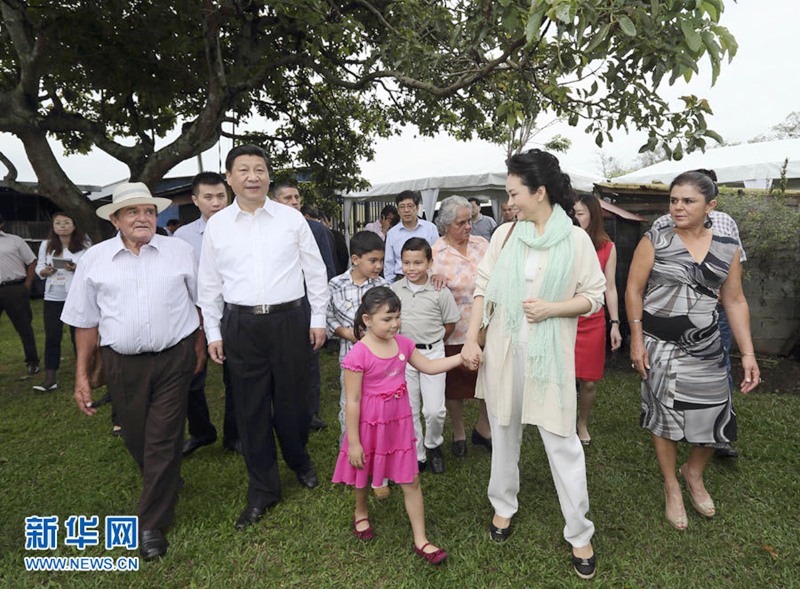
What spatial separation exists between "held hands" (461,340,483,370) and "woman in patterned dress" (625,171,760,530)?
1.19m

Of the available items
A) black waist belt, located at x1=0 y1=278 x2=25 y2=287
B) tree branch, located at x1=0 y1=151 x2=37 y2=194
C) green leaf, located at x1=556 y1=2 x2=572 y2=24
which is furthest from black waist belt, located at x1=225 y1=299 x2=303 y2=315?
black waist belt, located at x1=0 y1=278 x2=25 y2=287

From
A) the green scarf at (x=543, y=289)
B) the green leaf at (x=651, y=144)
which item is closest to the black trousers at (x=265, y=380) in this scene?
the green scarf at (x=543, y=289)

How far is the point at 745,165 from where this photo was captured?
1018 centimetres

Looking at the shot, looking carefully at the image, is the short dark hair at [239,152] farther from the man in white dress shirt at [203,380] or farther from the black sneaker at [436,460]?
the black sneaker at [436,460]

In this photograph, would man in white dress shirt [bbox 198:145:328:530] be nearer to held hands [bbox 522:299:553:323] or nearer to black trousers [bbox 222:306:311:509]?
black trousers [bbox 222:306:311:509]

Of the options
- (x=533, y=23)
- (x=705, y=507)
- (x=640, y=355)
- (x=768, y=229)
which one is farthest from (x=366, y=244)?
(x=768, y=229)

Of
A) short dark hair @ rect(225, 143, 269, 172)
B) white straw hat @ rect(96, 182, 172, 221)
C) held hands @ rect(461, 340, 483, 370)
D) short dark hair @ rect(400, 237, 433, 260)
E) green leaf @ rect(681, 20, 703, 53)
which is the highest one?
green leaf @ rect(681, 20, 703, 53)

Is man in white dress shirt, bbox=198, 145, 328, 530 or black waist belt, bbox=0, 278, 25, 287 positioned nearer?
man in white dress shirt, bbox=198, 145, 328, 530

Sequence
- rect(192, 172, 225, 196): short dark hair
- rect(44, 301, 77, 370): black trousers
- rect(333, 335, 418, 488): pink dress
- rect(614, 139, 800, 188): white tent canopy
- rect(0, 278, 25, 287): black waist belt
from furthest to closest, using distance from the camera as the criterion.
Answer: rect(614, 139, 800, 188): white tent canopy < rect(0, 278, 25, 287): black waist belt < rect(44, 301, 77, 370): black trousers < rect(192, 172, 225, 196): short dark hair < rect(333, 335, 418, 488): pink dress

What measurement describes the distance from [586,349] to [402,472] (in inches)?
76.1

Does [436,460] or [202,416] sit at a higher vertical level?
[202,416]

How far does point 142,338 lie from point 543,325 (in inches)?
86.9

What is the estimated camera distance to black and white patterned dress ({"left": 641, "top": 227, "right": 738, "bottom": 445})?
3021mm

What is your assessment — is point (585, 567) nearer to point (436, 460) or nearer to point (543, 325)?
point (543, 325)
